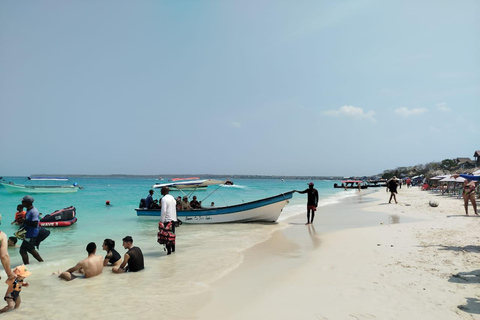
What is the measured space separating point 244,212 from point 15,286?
11.6 m

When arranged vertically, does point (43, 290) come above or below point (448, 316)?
below

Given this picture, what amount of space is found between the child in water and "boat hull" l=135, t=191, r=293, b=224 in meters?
11.1

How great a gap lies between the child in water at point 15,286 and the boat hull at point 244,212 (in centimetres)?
1109

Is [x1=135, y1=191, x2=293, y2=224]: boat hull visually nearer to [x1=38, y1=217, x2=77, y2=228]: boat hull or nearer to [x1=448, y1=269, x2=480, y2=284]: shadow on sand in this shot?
[x1=38, y1=217, x2=77, y2=228]: boat hull

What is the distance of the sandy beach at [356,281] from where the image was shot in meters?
4.86

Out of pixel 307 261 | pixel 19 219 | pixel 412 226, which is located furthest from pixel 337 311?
pixel 19 219

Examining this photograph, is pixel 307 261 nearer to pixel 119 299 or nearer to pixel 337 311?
pixel 337 311

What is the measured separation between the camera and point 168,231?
377 inches

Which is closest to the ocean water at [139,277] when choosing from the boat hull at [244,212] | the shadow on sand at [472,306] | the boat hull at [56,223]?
the boat hull at [244,212]

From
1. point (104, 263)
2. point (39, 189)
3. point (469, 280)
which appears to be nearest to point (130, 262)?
point (104, 263)

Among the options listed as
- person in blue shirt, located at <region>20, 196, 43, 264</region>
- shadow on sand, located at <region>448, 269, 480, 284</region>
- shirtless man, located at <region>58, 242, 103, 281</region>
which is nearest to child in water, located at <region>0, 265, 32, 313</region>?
shirtless man, located at <region>58, 242, 103, 281</region>

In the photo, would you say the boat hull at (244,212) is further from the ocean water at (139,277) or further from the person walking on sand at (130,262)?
the person walking on sand at (130,262)

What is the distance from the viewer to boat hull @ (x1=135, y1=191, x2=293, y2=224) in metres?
15.6

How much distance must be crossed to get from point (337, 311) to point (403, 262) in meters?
3.39
